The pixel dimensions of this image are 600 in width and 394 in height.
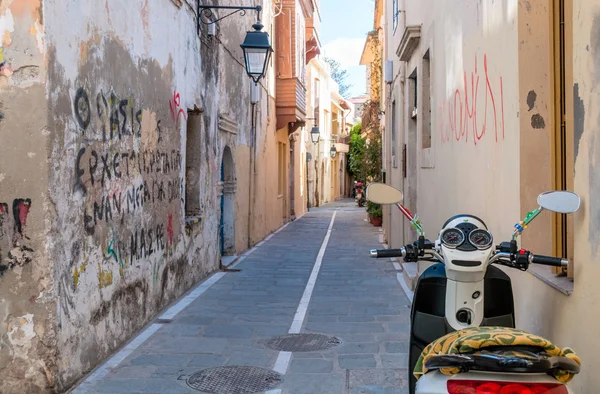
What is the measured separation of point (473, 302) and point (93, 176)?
12.7 feet

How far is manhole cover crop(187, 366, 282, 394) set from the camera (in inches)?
222

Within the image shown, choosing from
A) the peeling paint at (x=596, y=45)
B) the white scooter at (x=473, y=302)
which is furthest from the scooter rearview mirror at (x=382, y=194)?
the peeling paint at (x=596, y=45)

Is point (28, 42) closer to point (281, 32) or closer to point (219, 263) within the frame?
point (219, 263)

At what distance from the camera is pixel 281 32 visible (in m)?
22.4

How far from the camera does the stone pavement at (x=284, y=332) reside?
5.82 metres

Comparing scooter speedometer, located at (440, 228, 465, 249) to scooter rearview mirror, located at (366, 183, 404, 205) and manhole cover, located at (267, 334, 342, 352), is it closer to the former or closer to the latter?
scooter rearview mirror, located at (366, 183, 404, 205)

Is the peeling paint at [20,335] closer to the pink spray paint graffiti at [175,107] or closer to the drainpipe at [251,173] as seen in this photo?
the pink spray paint graffiti at [175,107]

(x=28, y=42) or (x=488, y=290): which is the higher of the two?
(x=28, y=42)

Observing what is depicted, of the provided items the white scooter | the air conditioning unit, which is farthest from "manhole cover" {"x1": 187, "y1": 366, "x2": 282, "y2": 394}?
the air conditioning unit

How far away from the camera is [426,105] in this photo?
10.2 m

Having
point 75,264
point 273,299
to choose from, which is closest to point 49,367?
point 75,264

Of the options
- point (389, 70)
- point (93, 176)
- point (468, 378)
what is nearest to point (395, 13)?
point (389, 70)

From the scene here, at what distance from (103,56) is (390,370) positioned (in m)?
3.80

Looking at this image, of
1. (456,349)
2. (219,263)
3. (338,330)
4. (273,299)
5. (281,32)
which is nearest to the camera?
(456,349)
